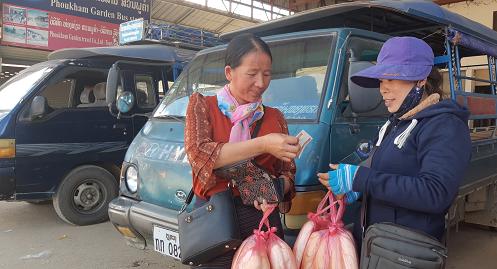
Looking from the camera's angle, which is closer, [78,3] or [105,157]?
[105,157]

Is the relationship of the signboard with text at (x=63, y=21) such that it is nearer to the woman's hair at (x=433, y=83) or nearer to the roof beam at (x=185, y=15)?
the roof beam at (x=185, y=15)

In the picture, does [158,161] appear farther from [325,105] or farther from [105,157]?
[105,157]

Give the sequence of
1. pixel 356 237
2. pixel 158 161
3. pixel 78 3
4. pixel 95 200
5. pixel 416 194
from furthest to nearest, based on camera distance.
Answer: pixel 78 3
pixel 95 200
pixel 158 161
pixel 356 237
pixel 416 194

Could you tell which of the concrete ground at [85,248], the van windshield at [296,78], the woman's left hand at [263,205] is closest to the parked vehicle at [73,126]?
the concrete ground at [85,248]

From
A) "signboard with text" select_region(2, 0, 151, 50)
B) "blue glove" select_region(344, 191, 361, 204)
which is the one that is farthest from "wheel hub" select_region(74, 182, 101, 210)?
"signboard with text" select_region(2, 0, 151, 50)

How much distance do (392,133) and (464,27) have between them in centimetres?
279

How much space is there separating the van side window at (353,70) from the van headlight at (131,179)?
5.14 feet

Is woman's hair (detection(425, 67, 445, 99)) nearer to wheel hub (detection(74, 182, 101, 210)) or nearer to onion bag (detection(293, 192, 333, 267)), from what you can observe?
onion bag (detection(293, 192, 333, 267))

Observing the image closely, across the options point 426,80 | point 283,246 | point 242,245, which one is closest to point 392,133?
point 426,80

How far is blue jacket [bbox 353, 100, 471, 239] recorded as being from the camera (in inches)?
57.7

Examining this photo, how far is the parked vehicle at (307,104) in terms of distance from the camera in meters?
2.66

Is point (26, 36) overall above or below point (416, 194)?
above

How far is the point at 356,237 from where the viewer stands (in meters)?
1.88

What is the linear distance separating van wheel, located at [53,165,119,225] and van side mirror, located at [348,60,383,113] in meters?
3.93
